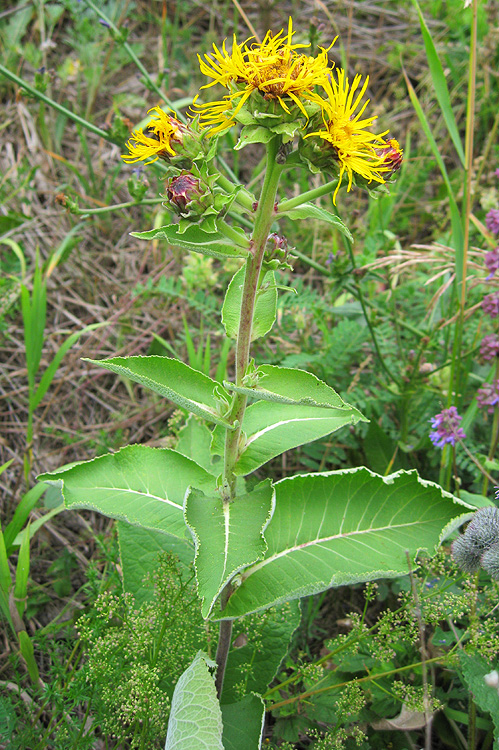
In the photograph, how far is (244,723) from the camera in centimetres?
177

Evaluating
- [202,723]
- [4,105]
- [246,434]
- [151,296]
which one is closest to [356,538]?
[246,434]

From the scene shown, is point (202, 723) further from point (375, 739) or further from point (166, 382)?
point (166, 382)

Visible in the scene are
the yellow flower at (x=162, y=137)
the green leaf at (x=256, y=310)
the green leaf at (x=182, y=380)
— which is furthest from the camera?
the green leaf at (x=256, y=310)

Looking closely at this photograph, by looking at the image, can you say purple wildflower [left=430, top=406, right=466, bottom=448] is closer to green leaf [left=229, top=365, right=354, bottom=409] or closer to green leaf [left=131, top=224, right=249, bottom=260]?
green leaf [left=229, top=365, right=354, bottom=409]

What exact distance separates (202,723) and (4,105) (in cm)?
415

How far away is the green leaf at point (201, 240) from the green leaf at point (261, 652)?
1.10 m

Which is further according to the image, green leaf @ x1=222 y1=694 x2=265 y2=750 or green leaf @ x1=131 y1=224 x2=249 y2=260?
green leaf @ x1=222 y1=694 x2=265 y2=750

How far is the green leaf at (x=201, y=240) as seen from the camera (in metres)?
1.41

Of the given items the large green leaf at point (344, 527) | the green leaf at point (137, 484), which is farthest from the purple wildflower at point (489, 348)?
the green leaf at point (137, 484)

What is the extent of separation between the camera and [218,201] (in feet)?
4.66

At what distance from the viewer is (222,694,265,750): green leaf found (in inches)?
68.0

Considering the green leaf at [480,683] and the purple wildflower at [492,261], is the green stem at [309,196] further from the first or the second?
the green leaf at [480,683]

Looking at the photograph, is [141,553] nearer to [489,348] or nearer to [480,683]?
[480,683]

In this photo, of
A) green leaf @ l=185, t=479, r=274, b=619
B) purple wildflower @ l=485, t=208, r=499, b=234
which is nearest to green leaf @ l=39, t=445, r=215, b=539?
green leaf @ l=185, t=479, r=274, b=619
